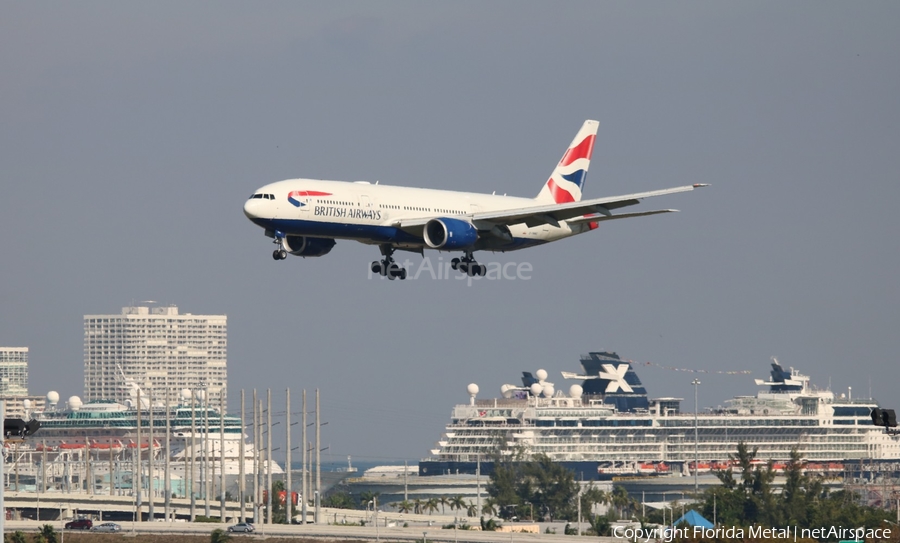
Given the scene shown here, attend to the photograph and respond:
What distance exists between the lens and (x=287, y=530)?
79.0 m

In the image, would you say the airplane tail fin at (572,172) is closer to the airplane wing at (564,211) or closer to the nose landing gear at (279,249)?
the airplane wing at (564,211)

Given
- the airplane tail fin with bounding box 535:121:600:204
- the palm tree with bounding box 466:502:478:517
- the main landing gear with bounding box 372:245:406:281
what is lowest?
the palm tree with bounding box 466:502:478:517

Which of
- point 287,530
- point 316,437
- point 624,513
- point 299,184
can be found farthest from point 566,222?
point 624,513

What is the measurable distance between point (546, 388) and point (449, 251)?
450 ft

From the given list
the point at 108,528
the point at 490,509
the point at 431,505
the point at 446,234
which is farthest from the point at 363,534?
the point at 431,505

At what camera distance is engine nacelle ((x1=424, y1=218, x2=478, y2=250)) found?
60.2m

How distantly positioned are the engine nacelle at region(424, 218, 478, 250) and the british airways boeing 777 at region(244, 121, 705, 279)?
0.04 m

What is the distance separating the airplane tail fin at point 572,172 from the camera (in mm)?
73500

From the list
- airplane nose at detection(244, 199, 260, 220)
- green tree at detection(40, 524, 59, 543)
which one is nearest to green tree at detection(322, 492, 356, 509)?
green tree at detection(40, 524, 59, 543)

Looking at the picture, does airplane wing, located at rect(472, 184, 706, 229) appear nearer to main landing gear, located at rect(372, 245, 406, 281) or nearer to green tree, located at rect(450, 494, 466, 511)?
main landing gear, located at rect(372, 245, 406, 281)

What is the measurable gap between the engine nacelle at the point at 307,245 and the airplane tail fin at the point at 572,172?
49.1ft

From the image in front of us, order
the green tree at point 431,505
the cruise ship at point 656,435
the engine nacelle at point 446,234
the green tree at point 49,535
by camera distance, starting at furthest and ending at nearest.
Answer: the cruise ship at point 656,435
the green tree at point 431,505
the green tree at point 49,535
the engine nacelle at point 446,234

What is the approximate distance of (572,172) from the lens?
7488 centimetres
